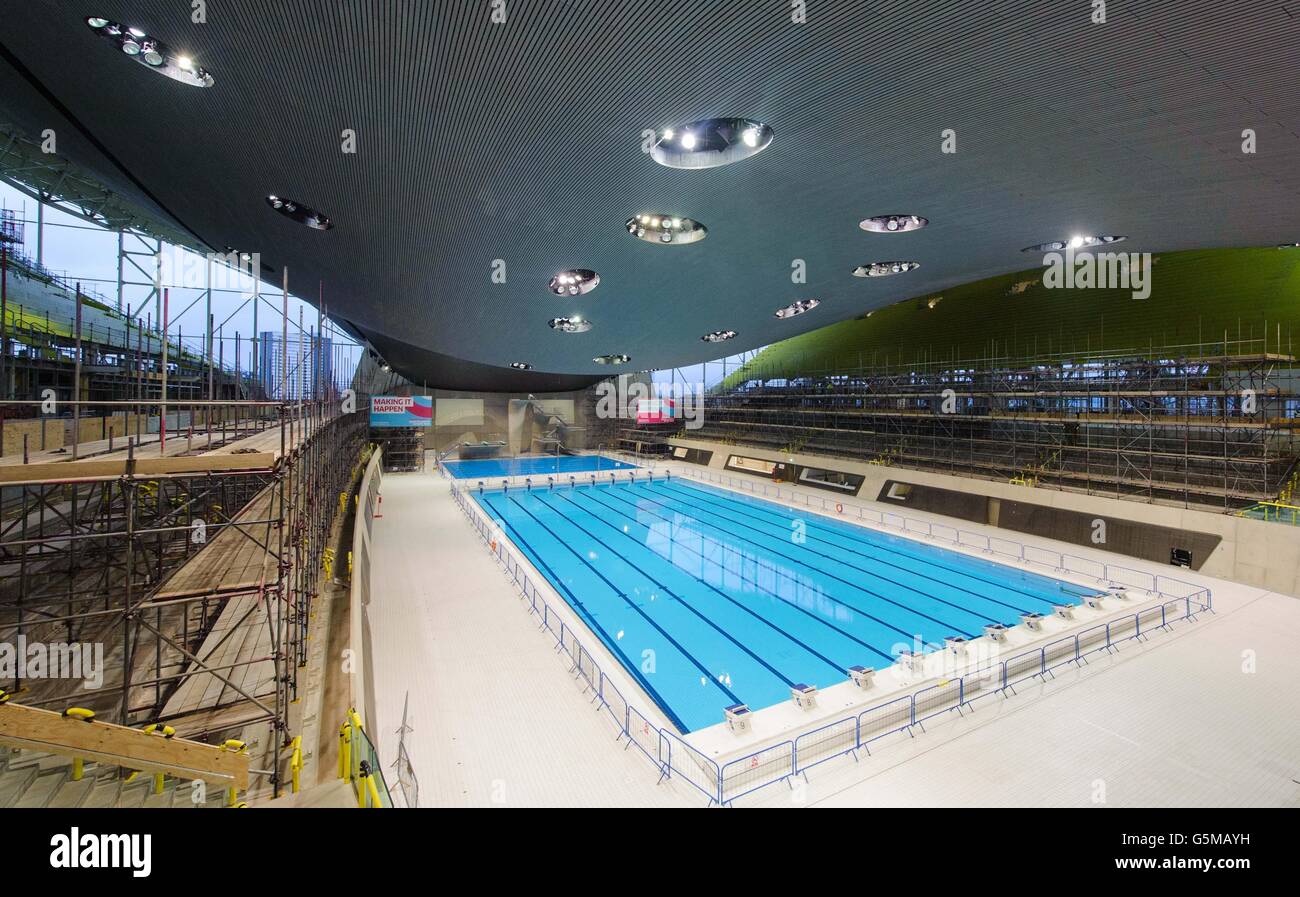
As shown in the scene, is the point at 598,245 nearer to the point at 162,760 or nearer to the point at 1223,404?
the point at 162,760

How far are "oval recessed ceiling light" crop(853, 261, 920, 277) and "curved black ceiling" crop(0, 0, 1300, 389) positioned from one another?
5.30 feet

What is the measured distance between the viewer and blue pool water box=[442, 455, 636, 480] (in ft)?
86.3

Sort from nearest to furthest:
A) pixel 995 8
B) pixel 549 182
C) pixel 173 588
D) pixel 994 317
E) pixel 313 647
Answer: pixel 173 588
pixel 995 8
pixel 313 647
pixel 549 182
pixel 994 317

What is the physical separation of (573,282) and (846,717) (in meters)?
10.3

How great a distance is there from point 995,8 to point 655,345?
16.5 m

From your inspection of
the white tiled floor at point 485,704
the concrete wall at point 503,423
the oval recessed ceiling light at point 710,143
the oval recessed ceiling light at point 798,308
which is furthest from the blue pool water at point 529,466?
the oval recessed ceiling light at point 710,143

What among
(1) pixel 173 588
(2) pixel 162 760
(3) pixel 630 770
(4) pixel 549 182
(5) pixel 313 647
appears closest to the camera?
(2) pixel 162 760

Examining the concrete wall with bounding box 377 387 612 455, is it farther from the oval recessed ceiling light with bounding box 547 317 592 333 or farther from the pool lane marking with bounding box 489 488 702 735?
the pool lane marking with bounding box 489 488 702 735

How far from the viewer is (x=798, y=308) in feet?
53.6

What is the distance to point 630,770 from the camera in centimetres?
530

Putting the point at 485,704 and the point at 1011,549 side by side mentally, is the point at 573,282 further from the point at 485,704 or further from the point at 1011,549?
the point at 1011,549

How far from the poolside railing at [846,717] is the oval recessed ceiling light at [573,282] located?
7121mm
